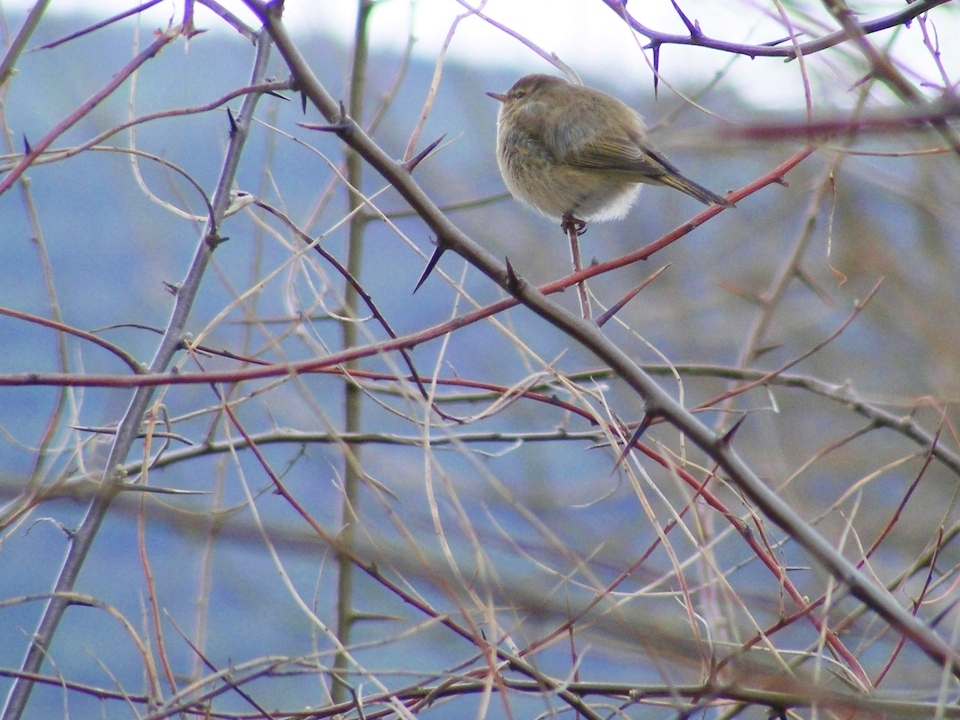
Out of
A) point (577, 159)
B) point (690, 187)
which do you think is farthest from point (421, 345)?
point (690, 187)

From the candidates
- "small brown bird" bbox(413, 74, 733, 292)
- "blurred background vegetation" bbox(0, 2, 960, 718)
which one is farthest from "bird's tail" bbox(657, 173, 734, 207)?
"blurred background vegetation" bbox(0, 2, 960, 718)

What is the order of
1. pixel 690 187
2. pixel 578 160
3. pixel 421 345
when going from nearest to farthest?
pixel 690 187
pixel 578 160
pixel 421 345

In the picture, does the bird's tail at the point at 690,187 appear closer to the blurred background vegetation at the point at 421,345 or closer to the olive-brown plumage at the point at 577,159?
the olive-brown plumage at the point at 577,159

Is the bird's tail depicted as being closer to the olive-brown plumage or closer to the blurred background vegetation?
the olive-brown plumage

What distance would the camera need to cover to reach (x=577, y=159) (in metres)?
3.85

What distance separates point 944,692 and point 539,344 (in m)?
8.39

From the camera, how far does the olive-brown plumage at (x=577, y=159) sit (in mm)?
3756

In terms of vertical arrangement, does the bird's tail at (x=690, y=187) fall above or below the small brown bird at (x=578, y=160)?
below

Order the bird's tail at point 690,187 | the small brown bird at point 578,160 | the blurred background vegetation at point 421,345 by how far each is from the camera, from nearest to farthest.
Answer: the bird's tail at point 690,187
the small brown bird at point 578,160
the blurred background vegetation at point 421,345

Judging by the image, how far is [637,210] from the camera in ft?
33.0

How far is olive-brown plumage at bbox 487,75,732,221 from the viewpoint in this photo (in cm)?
376

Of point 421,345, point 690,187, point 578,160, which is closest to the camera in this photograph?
point 690,187

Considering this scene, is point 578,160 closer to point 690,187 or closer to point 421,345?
point 690,187

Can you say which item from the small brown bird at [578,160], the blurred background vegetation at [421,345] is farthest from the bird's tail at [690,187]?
the blurred background vegetation at [421,345]
